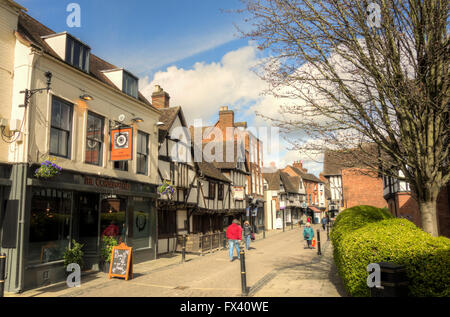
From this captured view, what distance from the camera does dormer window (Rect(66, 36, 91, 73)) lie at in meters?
11.5

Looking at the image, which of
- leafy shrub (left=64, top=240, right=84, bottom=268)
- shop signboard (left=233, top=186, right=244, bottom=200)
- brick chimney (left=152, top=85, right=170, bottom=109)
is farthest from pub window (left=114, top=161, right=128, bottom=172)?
shop signboard (left=233, top=186, right=244, bottom=200)

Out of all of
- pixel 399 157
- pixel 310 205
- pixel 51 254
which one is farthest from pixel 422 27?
pixel 310 205

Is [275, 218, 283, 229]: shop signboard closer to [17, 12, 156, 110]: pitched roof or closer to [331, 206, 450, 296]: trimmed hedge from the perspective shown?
[17, 12, 156, 110]: pitched roof

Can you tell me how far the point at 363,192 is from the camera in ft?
132

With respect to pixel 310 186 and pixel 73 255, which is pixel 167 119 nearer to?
pixel 73 255

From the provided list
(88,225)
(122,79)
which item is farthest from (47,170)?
(122,79)

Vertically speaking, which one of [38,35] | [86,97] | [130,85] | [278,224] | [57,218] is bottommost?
[278,224]

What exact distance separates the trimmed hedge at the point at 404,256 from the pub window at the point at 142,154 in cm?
1012

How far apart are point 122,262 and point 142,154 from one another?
5.69m

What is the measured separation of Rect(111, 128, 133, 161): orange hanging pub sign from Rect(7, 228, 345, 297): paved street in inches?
162

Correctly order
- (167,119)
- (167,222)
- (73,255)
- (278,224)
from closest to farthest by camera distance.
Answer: (73,255) → (167,222) → (167,119) → (278,224)
